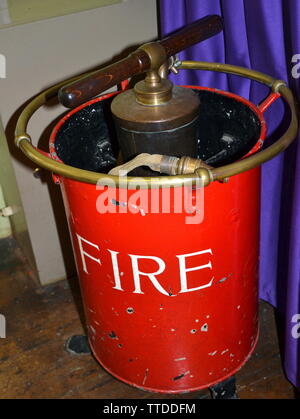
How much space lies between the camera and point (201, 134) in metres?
1.18

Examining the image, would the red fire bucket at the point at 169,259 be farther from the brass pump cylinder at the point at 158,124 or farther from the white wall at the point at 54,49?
the white wall at the point at 54,49

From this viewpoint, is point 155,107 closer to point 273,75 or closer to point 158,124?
point 158,124

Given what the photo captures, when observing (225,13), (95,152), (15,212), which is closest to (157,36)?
(225,13)

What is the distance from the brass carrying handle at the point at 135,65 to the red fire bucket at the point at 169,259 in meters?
0.13

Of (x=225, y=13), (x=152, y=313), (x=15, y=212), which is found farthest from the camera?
(x=15, y=212)

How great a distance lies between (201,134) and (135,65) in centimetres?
35

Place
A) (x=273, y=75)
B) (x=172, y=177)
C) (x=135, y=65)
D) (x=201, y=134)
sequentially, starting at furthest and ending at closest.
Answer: (x=201, y=134) < (x=273, y=75) < (x=135, y=65) < (x=172, y=177)

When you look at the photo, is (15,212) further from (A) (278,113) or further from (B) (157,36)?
(A) (278,113)

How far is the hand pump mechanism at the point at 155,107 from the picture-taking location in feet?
2.93

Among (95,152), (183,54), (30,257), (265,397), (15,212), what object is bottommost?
(265,397)
